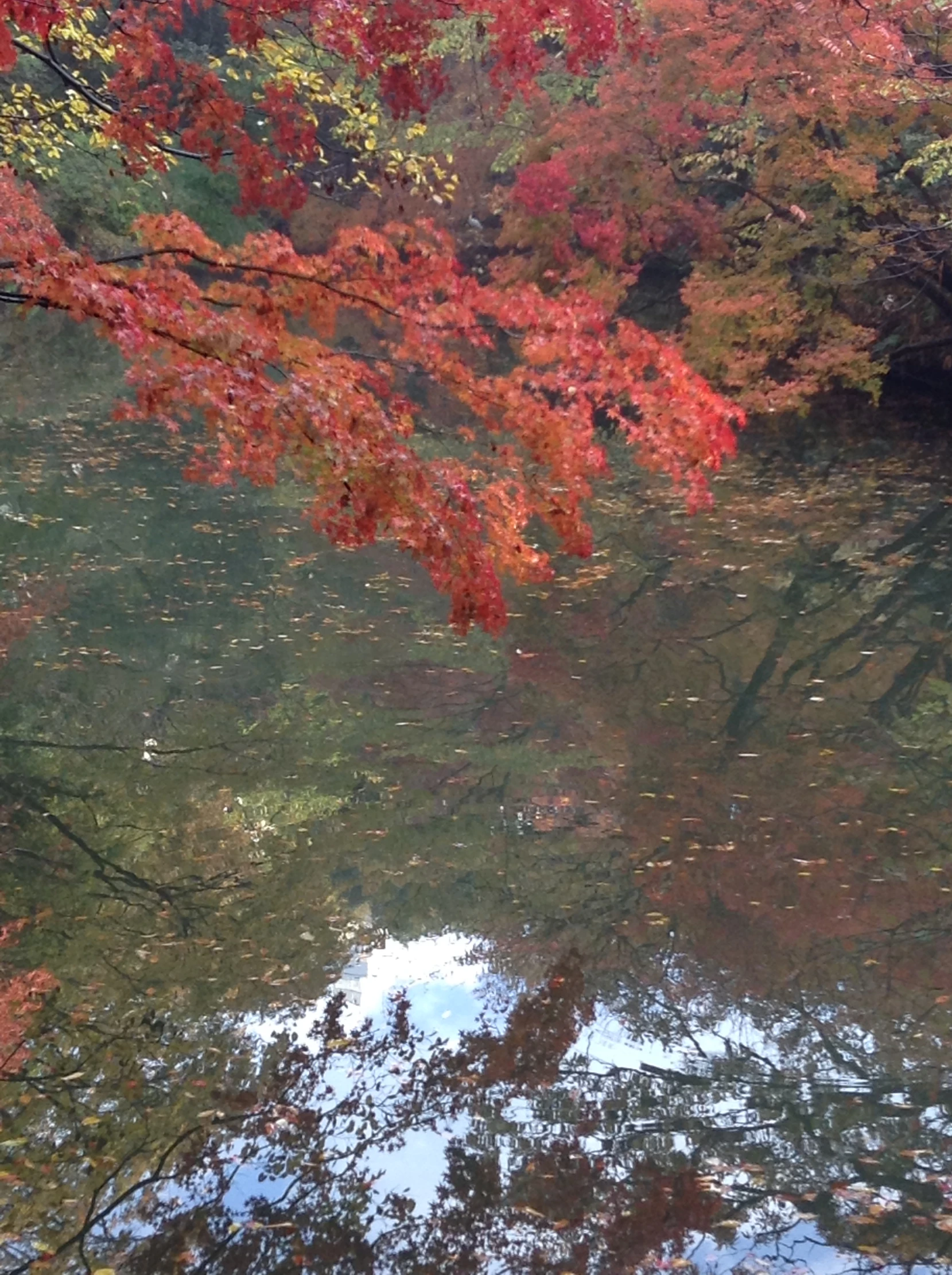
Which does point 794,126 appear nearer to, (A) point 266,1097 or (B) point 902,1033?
(B) point 902,1033

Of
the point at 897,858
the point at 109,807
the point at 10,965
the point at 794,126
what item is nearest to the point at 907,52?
the point at 794,126

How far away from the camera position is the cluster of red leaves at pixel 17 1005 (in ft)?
13.5

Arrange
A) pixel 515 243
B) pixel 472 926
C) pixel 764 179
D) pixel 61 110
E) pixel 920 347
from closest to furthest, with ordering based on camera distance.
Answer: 1. pixel 472 926
2. pixel 61 110
3. pixel 764 179
4. pixel 920 347
5. pixel 515 243

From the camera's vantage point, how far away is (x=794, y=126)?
13.6 metres

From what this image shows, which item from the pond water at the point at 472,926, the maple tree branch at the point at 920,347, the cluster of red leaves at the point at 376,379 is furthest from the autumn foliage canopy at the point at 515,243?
the pond water at the point at 472,926

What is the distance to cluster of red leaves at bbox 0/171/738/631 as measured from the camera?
13.4 feet

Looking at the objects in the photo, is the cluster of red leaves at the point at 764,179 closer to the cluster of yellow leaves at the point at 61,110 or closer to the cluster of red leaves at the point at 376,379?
the cluster of yellow leaves at the point at 61,110

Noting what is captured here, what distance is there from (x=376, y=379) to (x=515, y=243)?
12814mm

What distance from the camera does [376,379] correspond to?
17.7 ft

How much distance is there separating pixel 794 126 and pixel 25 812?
11.4 meters

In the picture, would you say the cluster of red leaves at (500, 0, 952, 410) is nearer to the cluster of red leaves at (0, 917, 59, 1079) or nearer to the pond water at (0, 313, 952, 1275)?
the pond water at (0, 313, 952, 1275)

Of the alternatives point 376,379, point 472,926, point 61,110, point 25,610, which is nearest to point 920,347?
point 61,110

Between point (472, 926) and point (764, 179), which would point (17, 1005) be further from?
point (764, 179)

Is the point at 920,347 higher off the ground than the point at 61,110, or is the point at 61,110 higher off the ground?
the point at 61,110
